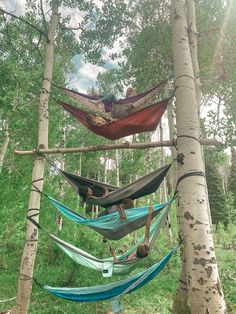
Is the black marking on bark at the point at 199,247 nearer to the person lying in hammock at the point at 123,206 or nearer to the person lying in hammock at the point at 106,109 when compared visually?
the person lying in hammock at the point at 123,206

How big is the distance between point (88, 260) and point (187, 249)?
5.27 feet

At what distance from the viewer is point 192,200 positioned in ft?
8.29

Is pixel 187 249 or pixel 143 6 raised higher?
pixel 143 6

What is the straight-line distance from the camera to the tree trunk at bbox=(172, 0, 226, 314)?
88.7 inches

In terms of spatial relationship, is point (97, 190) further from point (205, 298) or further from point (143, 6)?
point (143, 6)

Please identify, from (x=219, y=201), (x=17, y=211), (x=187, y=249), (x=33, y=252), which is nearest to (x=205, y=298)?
(x=187, y=249)

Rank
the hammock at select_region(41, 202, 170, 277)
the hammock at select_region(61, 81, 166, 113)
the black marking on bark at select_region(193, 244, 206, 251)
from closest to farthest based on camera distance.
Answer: the black marking on bark at select_region(193, 244, 206, 251) < the hammock at select_region(41, 202, 170, 277) < the hammock at select_region(61, 81, 166, 113)

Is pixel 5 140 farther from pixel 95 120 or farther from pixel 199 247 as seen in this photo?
pixel 199 247

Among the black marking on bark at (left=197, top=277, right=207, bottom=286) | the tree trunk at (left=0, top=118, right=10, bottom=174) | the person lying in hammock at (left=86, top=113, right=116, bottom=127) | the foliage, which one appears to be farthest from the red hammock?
the foliage

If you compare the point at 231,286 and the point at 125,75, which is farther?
the point at 125,75

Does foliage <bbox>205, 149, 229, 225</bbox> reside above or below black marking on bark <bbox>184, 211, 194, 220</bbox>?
above

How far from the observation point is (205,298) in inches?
87.4

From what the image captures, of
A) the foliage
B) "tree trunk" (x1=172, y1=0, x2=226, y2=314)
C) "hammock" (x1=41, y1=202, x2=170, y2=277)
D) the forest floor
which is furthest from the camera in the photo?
the foliage

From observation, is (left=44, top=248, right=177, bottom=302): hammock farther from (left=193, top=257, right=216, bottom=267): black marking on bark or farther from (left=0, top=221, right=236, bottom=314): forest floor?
(left=0, top=221, right=236, bottom=314): forest floor
